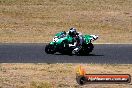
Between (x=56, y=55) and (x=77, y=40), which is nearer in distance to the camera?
(x=56, y=55)

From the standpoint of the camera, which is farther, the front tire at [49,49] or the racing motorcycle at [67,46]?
the front tire at [49,49]

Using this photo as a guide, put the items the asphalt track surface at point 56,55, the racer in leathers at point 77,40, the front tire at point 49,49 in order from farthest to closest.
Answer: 1. the front tire at point 49,49
2. the racer in leathers at point 77,40
3. the asphalt track surface at point 56,55

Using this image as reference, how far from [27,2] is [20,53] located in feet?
75.2

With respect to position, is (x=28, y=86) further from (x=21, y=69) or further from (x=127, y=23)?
(x=127, y=23)

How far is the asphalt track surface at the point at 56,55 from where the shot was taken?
2650cm

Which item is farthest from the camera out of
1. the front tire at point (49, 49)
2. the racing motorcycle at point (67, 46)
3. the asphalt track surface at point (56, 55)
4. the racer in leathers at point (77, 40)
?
the front tire at point (49, 49)

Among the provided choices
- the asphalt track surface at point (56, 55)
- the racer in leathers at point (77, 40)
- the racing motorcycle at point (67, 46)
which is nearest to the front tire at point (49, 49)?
the racing motorcycle at point (67, 46)

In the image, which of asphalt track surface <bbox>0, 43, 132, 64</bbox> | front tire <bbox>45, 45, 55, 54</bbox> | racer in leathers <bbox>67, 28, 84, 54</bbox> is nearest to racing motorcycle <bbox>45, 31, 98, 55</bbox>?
front tire <bbox>45, 45, 55, 54</bbox>

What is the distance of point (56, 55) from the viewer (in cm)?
2850

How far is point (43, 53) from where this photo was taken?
1155 inches

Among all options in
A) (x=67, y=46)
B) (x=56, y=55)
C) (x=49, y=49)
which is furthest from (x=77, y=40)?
(x=49, y=49)

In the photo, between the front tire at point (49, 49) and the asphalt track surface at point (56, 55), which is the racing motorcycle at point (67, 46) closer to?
the front tire at point (49, 49)

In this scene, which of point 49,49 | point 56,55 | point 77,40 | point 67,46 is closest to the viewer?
point 56,55

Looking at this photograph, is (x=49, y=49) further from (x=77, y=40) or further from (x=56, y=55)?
(x=77, y=40)
